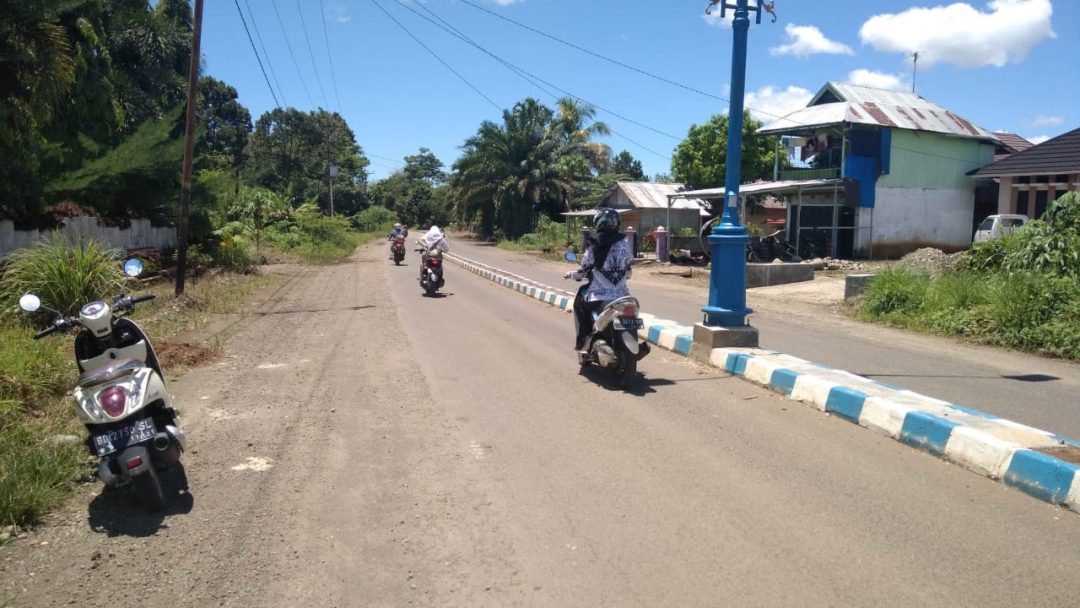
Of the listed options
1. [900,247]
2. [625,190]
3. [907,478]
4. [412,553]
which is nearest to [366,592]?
[412,553]

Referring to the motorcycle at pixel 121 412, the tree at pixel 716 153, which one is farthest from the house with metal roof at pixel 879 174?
the motorcycle at pixel 121 412

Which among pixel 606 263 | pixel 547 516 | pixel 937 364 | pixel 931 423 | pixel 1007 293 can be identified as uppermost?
pixel 606 263

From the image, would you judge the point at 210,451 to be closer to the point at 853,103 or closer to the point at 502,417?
the point at 502,417

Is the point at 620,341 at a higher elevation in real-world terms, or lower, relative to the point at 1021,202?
lower

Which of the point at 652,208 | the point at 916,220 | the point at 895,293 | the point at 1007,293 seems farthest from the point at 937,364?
the point at 652,208

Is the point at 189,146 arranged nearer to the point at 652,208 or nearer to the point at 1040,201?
the point at 652,208

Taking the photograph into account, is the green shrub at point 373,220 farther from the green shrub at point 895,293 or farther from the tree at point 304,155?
the green shrub at point 895,293

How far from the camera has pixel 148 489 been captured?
4.16 metres

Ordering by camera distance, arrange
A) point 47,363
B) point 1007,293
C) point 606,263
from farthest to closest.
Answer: point 1007,293
point 606,263
point 47,363

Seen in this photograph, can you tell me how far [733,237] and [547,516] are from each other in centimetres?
506

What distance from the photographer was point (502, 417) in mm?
6102

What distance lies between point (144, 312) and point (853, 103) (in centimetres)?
2514

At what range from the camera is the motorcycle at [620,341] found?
688 cm

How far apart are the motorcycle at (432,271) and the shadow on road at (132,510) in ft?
37.5
